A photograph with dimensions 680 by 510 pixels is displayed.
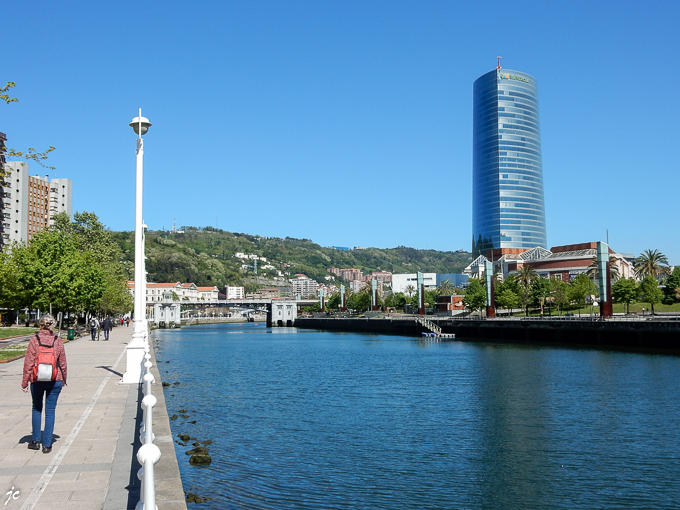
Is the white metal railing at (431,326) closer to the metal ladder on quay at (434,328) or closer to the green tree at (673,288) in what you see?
the metal ladder on quay at (434,328)

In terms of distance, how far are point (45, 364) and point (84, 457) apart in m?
1.86

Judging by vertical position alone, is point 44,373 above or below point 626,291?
below

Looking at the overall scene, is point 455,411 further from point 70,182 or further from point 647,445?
point 70,182

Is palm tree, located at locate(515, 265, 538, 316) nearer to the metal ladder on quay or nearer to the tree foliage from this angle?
the metal ladder on quay

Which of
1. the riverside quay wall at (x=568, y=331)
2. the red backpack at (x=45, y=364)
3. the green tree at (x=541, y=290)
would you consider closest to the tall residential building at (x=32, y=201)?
the riverside quay wall at (x=568, y=331)

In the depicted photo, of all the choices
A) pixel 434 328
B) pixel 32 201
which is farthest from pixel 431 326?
pixel 32 201

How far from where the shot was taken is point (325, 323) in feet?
546

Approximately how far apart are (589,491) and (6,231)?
16509 centimetres

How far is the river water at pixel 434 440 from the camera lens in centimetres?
1504

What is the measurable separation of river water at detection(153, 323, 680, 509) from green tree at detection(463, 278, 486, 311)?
86178 millimetres

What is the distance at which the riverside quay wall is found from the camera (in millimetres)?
62406

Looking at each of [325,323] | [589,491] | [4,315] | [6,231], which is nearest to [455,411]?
[589,491]

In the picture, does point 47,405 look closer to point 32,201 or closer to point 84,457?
point 84,457

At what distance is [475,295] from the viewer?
127312 mm
